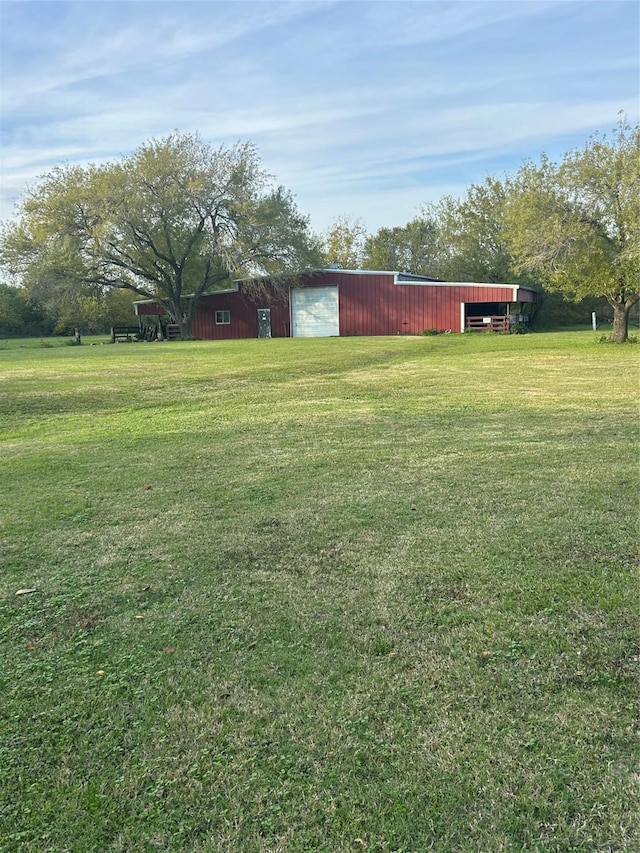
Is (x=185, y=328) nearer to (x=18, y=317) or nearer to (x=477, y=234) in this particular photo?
(x=18, y=317)

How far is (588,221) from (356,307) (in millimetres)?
16931

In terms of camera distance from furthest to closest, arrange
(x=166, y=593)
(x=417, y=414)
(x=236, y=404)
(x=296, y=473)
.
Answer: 1. (x=236, y=404)
2. (x=417, y=414)
3. (x=296, y=473)
4. (x=166, y=593)

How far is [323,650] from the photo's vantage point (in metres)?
2.56

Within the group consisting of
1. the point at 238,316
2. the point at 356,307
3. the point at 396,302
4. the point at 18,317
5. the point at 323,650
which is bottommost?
the point at 323,650

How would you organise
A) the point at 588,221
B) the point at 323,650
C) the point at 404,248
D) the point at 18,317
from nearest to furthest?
the point at 323,650 → the point at 588,221 → the point at 18,317 → the point at 404,248

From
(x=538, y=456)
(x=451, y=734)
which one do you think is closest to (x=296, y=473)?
(x=538, y=456)

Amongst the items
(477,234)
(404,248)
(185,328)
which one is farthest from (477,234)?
(185,328)

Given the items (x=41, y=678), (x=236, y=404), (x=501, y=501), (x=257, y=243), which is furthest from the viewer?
(x=257, y=243)

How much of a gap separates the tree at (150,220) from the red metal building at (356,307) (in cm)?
205

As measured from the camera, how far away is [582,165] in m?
17.5

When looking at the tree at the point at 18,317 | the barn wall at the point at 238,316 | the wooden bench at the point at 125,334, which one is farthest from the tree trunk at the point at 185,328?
the tree at the point at 18,317

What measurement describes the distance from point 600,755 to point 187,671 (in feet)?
4.95

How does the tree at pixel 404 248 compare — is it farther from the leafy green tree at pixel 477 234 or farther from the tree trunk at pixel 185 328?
the tree trunk at pixel 185 328

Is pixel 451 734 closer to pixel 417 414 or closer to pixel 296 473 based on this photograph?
pixel 296 473
